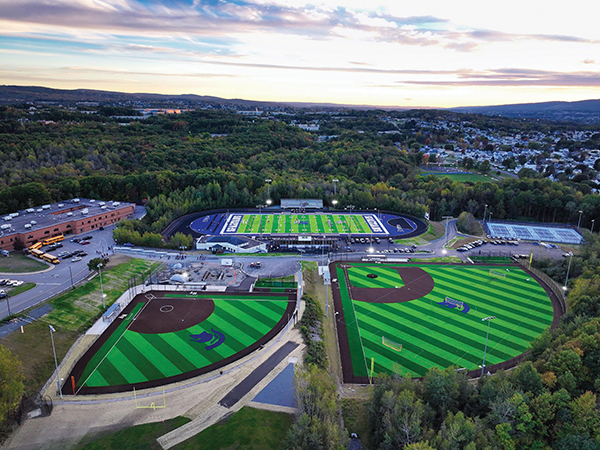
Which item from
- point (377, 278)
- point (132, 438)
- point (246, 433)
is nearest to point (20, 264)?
point (132, 438)

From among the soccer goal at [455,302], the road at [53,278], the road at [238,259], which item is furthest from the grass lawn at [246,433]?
the soccer goal at [455,302]

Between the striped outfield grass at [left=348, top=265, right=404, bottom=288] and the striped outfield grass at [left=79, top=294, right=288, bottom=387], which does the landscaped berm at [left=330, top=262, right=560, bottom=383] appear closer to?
the striped outfield grass at [left=348, top=265, right=404, bottom=288]

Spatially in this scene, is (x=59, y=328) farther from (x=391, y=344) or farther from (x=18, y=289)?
(x=391, y=344)

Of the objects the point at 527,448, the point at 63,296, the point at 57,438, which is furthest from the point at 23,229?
the point at 527,448

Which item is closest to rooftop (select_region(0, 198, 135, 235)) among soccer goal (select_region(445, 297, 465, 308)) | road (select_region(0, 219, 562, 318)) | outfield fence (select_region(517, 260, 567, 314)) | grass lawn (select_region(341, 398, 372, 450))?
road (select_region(0, 219, 562, 318))

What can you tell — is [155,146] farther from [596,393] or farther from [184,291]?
[596,393]
